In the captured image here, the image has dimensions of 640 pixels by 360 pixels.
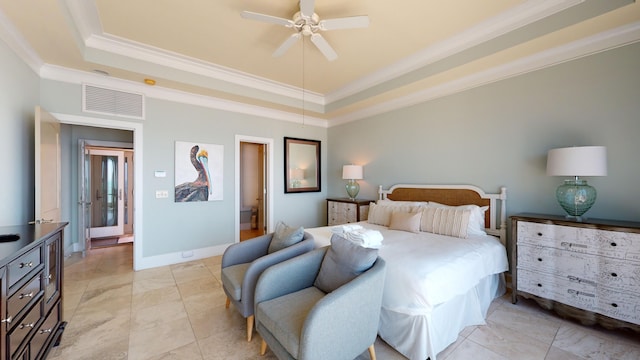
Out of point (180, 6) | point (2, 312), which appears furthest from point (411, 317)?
point (180, 6)

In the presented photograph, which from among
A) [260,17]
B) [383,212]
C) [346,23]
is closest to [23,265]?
[260,17]

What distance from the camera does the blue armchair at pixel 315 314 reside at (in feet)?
4.67

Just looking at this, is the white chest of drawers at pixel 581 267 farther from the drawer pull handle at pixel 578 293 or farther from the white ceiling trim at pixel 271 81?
the white ceiling trim at pixel 271 81

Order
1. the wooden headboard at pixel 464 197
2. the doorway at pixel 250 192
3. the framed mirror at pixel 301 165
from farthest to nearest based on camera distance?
the doorway at pixel 250 192
the framed mirror at pixel 301 165
the wooden headboard at pixel 464 197

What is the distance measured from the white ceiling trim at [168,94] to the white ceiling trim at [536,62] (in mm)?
2074

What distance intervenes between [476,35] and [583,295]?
275 centimetres

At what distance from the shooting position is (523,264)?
2584 mm

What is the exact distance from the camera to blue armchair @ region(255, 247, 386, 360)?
142 cm

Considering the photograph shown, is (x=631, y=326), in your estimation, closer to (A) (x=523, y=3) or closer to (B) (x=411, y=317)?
(B) (x=411, y=317)

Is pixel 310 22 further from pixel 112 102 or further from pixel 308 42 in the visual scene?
pixel 112 102

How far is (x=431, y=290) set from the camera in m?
1.80

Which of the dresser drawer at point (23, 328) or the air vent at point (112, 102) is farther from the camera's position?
the air vent at point (112, 102)

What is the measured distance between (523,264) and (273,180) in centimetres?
399

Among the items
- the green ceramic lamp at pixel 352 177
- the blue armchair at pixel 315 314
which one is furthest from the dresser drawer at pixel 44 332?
the green ceramic lamp at pixel 352 177
